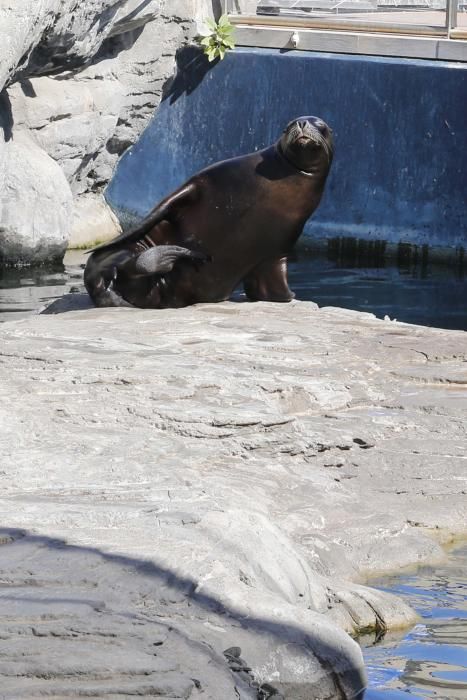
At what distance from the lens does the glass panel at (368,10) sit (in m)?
12.1

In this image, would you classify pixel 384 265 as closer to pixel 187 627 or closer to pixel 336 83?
pixel 336 83

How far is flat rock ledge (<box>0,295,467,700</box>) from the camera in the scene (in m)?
2.93

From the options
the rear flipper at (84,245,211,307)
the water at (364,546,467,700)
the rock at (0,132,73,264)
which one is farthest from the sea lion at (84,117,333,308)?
the rock at (0,132,73,264)

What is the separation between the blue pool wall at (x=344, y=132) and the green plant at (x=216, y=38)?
0.17 meters

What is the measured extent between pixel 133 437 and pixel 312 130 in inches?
129

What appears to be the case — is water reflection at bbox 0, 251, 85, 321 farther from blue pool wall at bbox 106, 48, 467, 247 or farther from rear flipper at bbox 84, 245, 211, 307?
blue pool wall at bbox 106, 48, 467, 247

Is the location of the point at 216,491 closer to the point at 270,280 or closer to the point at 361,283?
the point at 270,280

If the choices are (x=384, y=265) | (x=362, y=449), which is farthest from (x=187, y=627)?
(x=384, y=265)

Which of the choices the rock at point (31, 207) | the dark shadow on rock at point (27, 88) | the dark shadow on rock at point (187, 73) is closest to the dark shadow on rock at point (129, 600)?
the rock at point (31, 207)

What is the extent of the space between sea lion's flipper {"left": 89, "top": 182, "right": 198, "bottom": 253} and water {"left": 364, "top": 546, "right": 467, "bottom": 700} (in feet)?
11.8

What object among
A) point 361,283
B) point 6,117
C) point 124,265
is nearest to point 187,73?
point 6,117

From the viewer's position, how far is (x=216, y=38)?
42.5 ft

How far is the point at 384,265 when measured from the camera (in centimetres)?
1199

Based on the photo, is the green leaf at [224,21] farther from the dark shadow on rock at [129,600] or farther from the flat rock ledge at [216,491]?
the dark shadow on rock at [129,600]
